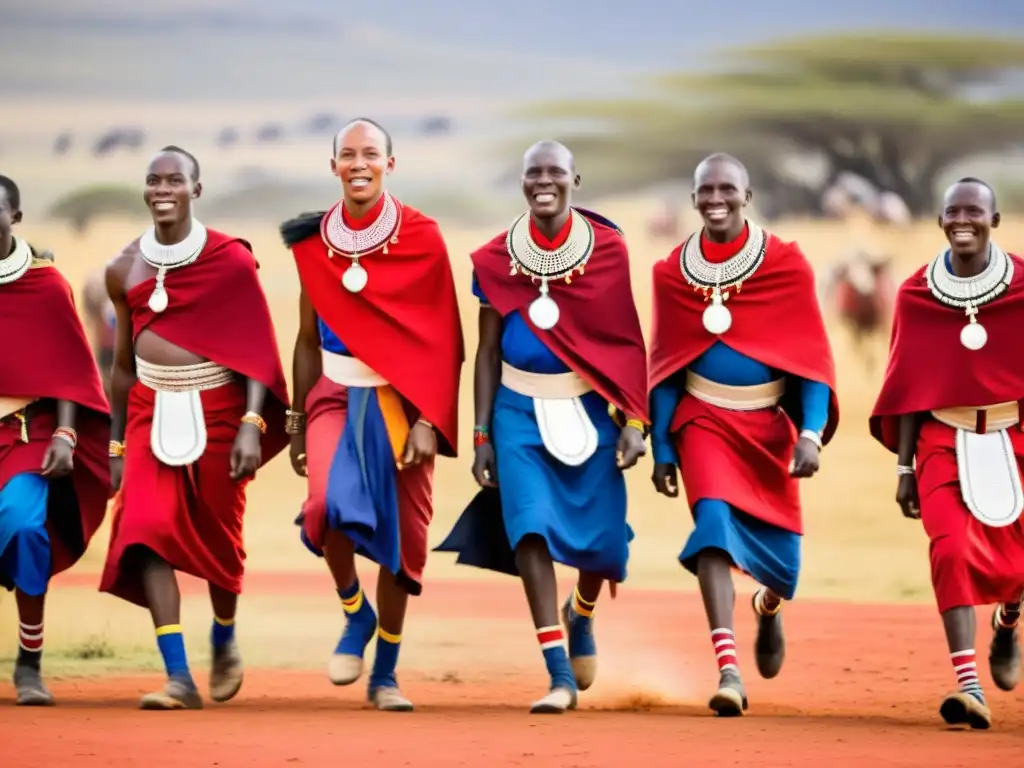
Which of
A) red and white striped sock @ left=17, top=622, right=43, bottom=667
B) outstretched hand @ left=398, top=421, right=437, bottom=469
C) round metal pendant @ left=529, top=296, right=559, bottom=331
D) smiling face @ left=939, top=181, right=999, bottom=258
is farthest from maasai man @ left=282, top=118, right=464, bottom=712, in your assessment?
smiling face @ left=939, top=181, right=999, bottom=258

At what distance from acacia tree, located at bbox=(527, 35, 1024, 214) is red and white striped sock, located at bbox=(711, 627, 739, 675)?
72.7ft

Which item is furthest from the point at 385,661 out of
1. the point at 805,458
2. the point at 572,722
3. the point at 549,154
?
the point at 549,154

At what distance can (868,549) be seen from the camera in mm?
22828

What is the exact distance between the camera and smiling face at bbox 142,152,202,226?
988 centimetres

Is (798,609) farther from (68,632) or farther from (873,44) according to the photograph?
(873,44)

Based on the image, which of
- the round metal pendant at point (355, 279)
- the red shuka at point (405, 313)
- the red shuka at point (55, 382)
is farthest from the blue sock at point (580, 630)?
the red shuka at point (55, 382)

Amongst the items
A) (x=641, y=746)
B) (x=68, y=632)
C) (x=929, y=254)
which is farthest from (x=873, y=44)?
(x=641, y=746)

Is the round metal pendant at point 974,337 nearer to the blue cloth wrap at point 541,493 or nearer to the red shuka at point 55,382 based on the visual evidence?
the blue cloth wrap at point 541,493

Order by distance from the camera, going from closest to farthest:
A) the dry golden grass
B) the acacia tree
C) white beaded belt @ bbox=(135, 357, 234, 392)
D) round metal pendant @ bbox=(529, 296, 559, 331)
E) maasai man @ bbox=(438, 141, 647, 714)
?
maasai man @ bbox=(438, 141, 647, 714)
round metal pendant @ bbox=(529, 296, 559, 331)
white beaded belt @ bbox=(135, 357, 234, 392)
the dry golden grass
the acacia tree

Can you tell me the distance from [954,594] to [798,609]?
25.9 feet

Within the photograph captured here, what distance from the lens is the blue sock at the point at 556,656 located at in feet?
30.9

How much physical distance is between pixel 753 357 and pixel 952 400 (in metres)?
0.91

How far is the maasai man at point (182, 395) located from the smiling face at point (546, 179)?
53.3 inches

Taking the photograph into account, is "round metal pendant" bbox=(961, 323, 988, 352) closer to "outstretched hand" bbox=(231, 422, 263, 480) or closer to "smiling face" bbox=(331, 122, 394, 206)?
"smiling face" bbox=(331, 122, 394, 206)
